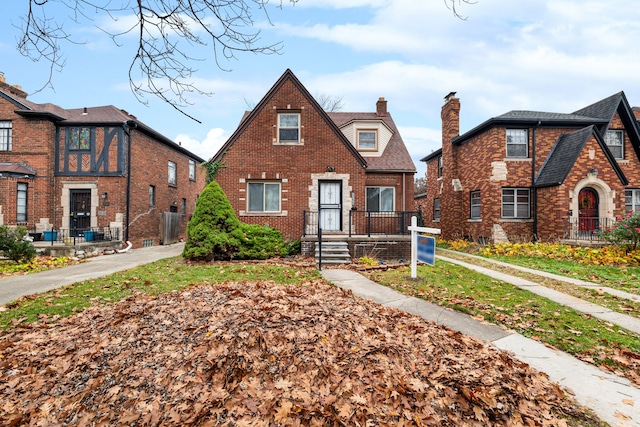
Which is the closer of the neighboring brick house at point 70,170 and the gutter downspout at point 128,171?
the neighboring brick house at point 70,170

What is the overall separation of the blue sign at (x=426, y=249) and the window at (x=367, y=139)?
9944 mm

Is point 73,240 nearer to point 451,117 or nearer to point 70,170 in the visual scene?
point 70,170

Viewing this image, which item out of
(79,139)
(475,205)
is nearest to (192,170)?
(79,139)

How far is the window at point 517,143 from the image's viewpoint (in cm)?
1648

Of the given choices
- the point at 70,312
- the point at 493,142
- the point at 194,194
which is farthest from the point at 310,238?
the point at 194,194

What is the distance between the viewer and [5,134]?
52.5 ft

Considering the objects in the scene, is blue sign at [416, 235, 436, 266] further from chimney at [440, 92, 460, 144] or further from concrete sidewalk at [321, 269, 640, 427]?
chimney at [440, 92, 460, 144]

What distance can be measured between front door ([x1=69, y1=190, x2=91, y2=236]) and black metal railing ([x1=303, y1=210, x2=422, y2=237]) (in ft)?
38.9

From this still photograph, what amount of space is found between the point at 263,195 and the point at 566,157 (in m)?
14.6

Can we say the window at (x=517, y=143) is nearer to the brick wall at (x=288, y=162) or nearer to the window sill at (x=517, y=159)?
the window sill at (x=517, y=159)

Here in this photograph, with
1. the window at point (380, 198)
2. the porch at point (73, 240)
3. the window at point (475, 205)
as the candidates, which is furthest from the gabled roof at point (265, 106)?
the window at point (475, 205)

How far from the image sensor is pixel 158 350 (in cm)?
354

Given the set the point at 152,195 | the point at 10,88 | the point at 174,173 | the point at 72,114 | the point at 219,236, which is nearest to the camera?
the point at 219,236

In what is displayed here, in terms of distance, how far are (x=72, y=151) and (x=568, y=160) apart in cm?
2464
